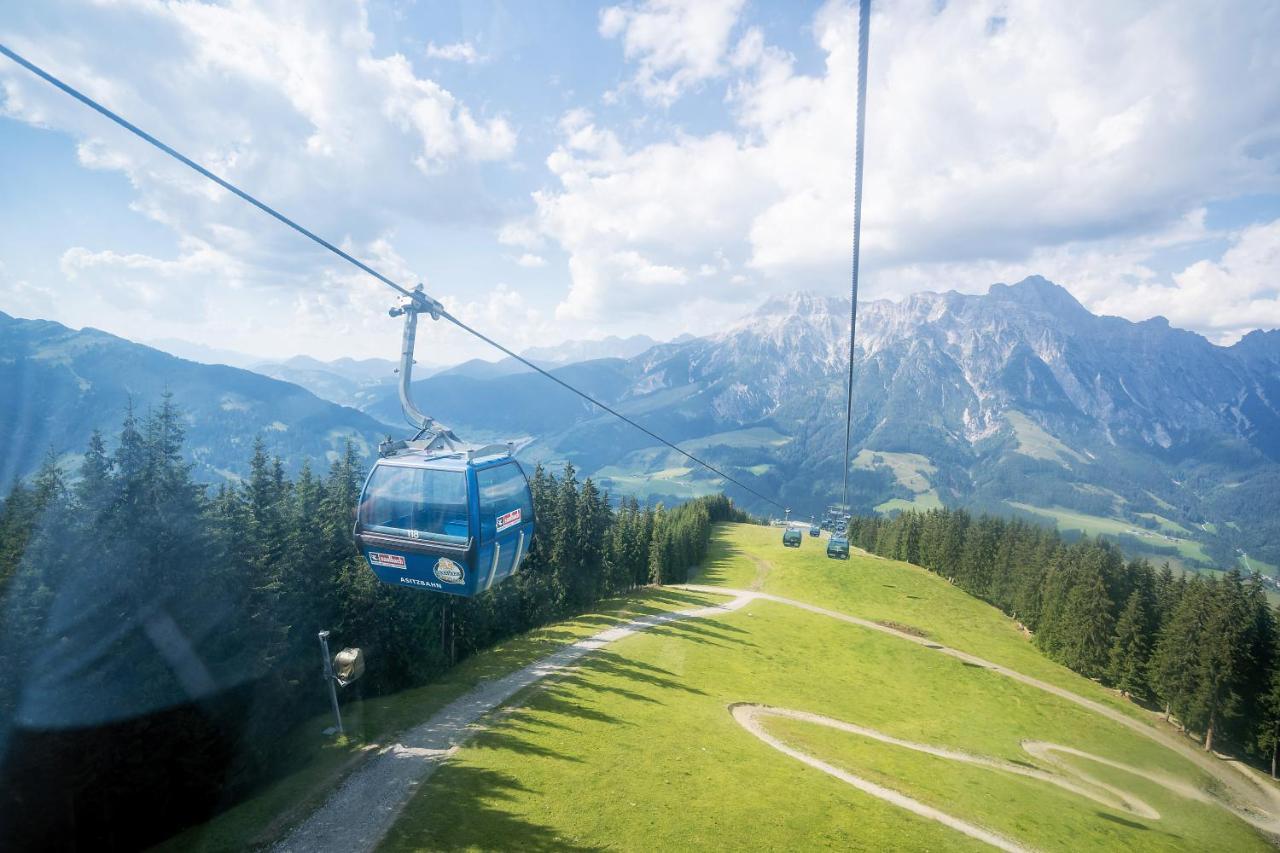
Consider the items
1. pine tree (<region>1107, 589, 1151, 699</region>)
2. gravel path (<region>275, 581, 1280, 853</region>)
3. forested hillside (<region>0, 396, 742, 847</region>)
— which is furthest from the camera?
pine tree (<region>1107, 589, 1151, 699</region>)

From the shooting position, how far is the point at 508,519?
54.9 ft

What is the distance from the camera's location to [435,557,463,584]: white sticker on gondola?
15.6 metres

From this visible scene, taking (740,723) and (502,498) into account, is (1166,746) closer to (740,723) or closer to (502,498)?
(740,723)

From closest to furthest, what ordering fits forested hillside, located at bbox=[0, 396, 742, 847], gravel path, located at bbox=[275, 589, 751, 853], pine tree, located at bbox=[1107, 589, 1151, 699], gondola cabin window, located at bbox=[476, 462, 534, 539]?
gondola cabin window, located at bbox=[476, 462, 534, 539], gravel path, located at bbox=[275, 589, 751, 853], forested hillside, located at bbox=[0, 396, 742, 847], pine tree, located at bbox=[1107, 589, 1151, 699]

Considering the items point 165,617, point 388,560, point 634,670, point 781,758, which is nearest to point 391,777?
point 165,617

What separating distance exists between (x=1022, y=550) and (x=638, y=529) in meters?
60.0

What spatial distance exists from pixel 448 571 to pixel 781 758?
24028 millimetres

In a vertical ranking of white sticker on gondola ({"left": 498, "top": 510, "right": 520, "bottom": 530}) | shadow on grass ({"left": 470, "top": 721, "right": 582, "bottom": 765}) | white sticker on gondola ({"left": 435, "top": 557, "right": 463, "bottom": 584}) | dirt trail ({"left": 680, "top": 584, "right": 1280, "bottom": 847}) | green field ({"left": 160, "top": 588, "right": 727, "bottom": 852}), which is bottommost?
dirt trail ({"left": 680, "top": 584, "right": 1280, "bottom": 847})

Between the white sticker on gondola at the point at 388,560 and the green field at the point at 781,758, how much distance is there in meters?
10.5

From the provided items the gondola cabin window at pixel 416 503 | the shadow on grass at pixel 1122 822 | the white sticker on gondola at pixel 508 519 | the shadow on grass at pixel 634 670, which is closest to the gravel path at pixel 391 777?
the shadow on grass at pixel 634 670

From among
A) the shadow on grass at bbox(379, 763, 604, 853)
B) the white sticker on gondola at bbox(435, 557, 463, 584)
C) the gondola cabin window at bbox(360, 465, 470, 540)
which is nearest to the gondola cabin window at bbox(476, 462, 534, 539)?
the gondola cabin window at bbox(360, 465, 470, 540)

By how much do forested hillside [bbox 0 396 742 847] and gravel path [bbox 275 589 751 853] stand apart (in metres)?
5.29

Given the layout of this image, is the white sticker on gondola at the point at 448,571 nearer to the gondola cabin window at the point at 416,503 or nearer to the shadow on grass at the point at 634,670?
the gondola cabin window at the point at 416,503

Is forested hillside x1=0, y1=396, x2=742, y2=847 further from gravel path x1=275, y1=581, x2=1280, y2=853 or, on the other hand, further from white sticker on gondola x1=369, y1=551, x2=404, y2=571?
white sticker on gondola x1=369, y1=551, x2=404, y2=571
